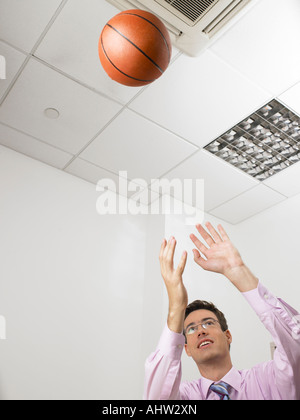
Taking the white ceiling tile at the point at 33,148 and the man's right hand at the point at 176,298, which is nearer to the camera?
the man's right hand at the point at 176,298

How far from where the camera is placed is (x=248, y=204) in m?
3.68

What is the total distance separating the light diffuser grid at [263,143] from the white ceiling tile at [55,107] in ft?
3.05

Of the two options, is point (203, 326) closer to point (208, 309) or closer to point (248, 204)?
point (208, 309)

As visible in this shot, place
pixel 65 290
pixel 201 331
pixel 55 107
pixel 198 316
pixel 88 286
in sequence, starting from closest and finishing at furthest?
pixel 201 331 < pixel 198 316 < pixel 55 107 < pixel 65 290 < pixel 88 286

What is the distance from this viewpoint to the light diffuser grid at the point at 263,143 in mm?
2727

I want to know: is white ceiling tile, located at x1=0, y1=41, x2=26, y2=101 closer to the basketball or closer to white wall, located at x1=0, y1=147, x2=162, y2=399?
white wall, located at x1=0, y1=147, x2=162, y2=399

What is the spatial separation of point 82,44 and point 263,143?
→ 159 centimetres

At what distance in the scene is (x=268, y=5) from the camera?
200 centimetres

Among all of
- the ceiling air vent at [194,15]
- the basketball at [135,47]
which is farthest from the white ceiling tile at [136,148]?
the basketball at [135,47]

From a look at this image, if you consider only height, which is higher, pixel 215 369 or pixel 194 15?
pixel 194 15

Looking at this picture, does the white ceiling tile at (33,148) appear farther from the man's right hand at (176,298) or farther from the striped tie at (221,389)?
the striped tie at (221,389)

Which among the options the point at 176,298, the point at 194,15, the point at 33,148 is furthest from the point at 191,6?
the point at 33,148

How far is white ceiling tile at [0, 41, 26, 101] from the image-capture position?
2.29 meters

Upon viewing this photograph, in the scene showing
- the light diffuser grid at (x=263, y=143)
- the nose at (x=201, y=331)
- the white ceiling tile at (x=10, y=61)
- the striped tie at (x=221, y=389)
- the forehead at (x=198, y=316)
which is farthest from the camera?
the light diffuser grid at (x=263, y=143)
